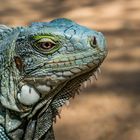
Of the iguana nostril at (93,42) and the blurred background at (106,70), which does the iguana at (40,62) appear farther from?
the blurred background at (106,70)

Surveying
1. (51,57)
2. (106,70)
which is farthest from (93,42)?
(106,70)

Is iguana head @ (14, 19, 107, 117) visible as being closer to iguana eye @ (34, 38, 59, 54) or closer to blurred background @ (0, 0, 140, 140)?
iguana eye @ (34, 38, 59, 54)

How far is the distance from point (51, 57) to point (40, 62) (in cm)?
5

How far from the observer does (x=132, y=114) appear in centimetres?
384

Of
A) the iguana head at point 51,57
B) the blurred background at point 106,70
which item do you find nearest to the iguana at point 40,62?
the iguana head at point 51,57

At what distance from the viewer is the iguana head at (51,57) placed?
7.05 ft

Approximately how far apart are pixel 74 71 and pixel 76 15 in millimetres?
3634

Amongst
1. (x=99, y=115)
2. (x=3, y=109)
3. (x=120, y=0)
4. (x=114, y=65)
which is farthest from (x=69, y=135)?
(x=120, y=0)

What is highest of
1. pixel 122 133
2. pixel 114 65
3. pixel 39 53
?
pixel 39 53

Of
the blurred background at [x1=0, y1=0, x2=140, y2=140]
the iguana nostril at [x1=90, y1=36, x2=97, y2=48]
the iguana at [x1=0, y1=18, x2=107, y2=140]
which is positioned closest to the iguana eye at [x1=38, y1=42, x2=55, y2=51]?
the iguana at [x1=0, y1=18, x2=107, y2=140]

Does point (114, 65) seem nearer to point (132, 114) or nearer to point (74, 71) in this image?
point (132, 114)

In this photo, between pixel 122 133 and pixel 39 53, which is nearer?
pixel 39 53

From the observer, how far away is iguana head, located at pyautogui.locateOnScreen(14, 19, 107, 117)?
2.15 metres

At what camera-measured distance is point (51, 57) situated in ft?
7.13
